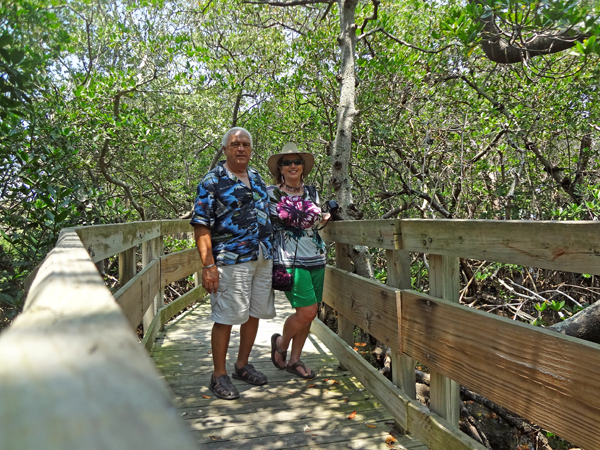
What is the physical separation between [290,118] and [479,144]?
3746mm

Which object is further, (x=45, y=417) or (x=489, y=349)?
(x=489, y=349)

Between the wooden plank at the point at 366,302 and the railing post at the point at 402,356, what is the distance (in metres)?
0.08

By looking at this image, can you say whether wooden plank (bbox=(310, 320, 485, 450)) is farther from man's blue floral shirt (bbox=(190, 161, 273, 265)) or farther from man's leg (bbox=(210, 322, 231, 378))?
man's blue floral shirt (bbox=(190, 161, 273, 265))

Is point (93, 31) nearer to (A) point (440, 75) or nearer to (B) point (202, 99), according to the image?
(B) point (202, 99)

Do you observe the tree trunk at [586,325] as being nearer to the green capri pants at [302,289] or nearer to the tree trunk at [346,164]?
the green capri pants at [302,289]

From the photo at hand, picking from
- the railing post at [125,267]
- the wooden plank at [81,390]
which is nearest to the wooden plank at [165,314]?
the railing post at [125,267]

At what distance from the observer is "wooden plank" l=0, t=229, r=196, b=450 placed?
347 millimetres

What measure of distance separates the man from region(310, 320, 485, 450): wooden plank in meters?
0.83

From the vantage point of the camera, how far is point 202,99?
11.5 m

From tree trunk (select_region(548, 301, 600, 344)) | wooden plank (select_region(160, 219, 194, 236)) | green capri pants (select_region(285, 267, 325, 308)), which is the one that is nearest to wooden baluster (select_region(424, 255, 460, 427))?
tree trunk (select_region(548, 301, 600, 344))

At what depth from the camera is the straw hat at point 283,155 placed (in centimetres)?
353

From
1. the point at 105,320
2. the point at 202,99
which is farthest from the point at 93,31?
the point at 105,320

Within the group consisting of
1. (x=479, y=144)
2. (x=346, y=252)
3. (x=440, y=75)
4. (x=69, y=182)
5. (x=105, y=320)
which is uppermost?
(x=440, y=75)

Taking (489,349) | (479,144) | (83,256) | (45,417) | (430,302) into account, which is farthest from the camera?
(479,144)
